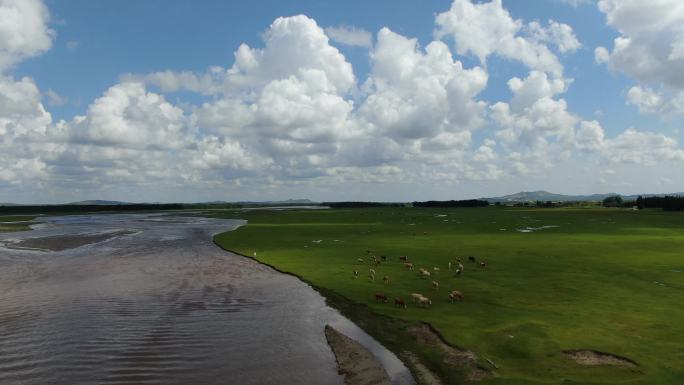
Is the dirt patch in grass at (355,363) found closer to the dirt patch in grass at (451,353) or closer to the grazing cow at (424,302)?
the dirt patch in grass at (451,353)

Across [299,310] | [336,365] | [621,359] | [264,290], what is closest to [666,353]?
[621,359]

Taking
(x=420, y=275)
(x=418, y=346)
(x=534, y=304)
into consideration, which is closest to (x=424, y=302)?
(x=534, y=304)

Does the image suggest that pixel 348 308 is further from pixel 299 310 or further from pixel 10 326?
pixel 10 326

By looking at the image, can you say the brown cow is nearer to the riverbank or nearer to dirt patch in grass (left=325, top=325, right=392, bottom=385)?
the riverbank

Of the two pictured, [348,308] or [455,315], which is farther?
[348,308]

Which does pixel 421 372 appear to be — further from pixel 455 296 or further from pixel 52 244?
pixel 52 244

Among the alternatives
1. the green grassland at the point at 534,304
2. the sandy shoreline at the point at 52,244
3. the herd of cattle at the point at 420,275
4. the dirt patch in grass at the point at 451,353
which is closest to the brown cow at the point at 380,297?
the herd of cattle at the point at 420,275

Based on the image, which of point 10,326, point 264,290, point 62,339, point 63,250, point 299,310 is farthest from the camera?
point 63,250
